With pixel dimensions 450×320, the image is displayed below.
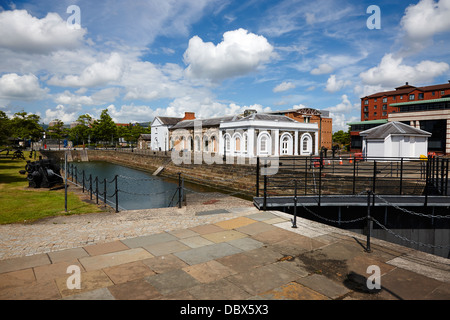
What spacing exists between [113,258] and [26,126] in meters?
67.9

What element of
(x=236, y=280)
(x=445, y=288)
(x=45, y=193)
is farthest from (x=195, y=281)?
(x=45, y=193)

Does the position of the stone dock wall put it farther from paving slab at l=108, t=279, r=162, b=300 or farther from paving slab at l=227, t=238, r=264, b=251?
paving slab at l=108, t=279, r=162, b=300

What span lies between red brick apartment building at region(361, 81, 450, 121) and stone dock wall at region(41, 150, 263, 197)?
47330 millimetres

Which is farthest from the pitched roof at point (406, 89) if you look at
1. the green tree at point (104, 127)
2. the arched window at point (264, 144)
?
the green tree at point (104, 127)

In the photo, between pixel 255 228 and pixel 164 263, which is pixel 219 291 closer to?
pixel 164 263

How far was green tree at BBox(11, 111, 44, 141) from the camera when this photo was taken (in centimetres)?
5700

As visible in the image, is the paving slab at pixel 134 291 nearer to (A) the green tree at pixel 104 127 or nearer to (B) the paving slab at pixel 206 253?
(B) the paving slab at pixel 206 253

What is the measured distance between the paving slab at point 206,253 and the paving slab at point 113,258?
751 mm

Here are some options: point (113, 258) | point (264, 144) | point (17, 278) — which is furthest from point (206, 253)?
point (264, 144)

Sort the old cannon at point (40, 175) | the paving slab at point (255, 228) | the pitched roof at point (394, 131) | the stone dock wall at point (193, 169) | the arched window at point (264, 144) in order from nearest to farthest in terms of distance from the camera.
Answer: the paving slab at point (255, 228)
the old cannon at point (40, 175)
the stone dock wall at point (193, 169)
the pitched roof at point (394, 131)
the arched window at point (264, 144)

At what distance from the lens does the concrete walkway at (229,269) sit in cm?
418

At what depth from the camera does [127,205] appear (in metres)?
18.2
